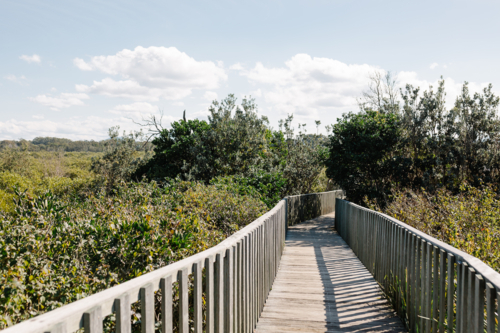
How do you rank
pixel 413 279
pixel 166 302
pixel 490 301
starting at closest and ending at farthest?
pixel 166 302, pixel 490 301, pixel 413 279

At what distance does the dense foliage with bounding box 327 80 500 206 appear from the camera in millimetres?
12727

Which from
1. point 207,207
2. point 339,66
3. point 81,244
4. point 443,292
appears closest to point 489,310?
point 443,292

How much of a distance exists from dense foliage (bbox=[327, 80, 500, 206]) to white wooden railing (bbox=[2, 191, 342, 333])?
10.1 m

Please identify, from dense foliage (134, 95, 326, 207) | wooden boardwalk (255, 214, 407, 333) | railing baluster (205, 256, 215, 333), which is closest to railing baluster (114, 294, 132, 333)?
railing baluster (205, 256, 215, 333)

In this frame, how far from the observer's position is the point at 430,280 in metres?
2.95

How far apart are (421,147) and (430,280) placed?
12.0 m

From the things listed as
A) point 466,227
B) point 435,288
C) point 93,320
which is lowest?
point 435,288

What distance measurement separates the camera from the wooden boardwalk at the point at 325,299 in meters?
3.77

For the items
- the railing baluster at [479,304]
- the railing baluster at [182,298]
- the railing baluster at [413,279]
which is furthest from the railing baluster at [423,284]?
the railing baluster at [182,298]

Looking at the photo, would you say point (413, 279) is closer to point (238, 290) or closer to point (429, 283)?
point (429, 283)

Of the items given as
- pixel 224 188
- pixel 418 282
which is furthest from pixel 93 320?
pixel 224 188

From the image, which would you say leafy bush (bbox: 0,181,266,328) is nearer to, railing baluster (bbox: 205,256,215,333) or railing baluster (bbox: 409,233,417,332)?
railing baluster (bbox: 205,256,215,333)

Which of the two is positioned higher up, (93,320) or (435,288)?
(93,320)

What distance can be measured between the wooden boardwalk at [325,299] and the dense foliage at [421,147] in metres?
6.77
